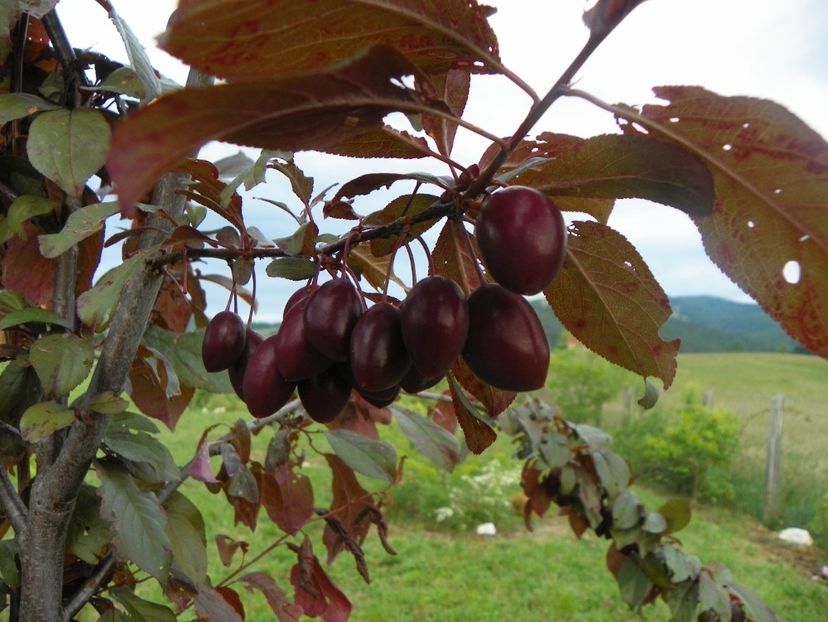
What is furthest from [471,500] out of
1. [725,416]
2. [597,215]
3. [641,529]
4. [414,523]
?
[597,215]

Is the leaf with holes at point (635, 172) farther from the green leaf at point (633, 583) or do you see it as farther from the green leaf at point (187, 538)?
the green leaf at point (633, 583)

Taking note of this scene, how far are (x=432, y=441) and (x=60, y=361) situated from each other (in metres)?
0.89

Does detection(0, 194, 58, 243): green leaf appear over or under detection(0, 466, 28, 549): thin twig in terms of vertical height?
over

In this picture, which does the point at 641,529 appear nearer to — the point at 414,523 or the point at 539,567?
the point at 539,567

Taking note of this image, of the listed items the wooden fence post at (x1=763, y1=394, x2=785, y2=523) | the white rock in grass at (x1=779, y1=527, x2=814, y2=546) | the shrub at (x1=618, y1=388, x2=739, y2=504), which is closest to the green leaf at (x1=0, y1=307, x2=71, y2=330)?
the white rock in grass at (x1=779, y1=527, x2=814, y2=546)

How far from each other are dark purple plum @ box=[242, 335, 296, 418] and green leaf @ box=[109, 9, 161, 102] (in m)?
0.44

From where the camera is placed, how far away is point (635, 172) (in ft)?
1.52

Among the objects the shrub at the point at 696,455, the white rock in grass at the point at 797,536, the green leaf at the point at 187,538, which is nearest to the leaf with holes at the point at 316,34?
the green leaf at the point at 187,538

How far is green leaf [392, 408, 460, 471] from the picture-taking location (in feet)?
4.89

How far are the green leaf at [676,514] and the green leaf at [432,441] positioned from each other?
0.95 m

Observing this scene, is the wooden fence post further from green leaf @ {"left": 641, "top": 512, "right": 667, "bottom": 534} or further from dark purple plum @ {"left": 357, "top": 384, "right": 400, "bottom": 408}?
dark purple plum @ {"left": 357, "top": 384, "right": 400, "bottom": 408}

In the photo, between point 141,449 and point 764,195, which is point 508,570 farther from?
point 764,195

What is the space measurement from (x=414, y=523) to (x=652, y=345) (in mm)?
4875

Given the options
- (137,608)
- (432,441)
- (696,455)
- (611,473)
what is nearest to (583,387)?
(696,455)
